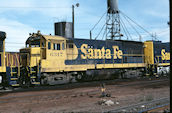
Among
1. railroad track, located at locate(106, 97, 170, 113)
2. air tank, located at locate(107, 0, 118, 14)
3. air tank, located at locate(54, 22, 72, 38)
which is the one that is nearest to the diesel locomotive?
railroad track, located at locate(106, 97, 170, 113)

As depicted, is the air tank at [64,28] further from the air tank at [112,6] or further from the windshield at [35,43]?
the windshield at [35,43]

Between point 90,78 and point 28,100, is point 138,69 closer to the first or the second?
point 90,78

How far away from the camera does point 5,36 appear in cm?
1308

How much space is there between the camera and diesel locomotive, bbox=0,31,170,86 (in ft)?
44.2

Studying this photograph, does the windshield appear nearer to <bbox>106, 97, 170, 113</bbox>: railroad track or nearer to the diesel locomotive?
the diesel locomotive

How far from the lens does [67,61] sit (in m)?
15.4

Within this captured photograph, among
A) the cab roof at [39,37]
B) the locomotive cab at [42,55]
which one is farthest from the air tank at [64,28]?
the locomotive cab at [42,55]

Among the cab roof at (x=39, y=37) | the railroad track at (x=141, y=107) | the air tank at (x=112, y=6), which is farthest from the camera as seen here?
the air tank at (x=112, y=6)

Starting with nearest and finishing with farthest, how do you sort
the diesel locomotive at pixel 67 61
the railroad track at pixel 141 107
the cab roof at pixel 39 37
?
the railroad track at pixel 141 107, the diesel locomotive at pixel 67 61, the cab roof at pixel 39 37

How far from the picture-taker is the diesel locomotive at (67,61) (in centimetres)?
1348

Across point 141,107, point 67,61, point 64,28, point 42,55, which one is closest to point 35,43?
point 42,55

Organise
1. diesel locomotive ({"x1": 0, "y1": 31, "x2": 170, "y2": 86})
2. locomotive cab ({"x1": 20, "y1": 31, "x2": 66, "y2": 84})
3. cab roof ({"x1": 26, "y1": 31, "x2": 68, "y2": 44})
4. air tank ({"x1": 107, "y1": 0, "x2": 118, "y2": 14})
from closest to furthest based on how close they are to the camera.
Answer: diesel locomotive ({"x1": 0, "y1": 31, "x2": 170, "y2": 86}) → locomotive cab ({"x1": 20, "y1": 31, "x2": 66, "y2": 84}) → cab roof ({"x1": 26, "y1": 31, "x2": 68, "y2": 44}) → air tank ({"x1": 107, "y1": 0, "x2": 118, "y2": 14})

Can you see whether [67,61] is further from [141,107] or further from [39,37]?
[141,107]

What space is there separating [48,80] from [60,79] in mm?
947
